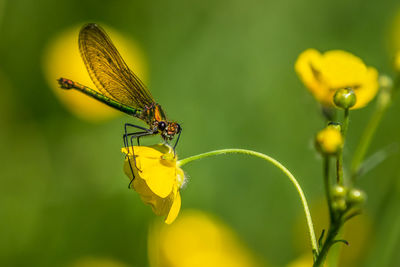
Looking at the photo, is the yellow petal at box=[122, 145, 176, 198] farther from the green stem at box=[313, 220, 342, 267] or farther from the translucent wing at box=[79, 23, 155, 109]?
the translucent wing at box=[79, 23, 155, 109]

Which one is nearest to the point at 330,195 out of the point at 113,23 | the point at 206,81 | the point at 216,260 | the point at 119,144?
the point at 216,260

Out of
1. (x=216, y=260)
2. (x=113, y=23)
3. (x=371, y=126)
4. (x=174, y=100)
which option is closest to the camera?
(x=371, y=126)

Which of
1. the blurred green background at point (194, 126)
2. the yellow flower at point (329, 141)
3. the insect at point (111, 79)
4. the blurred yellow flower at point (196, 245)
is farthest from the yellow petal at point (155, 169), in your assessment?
the blurred green background at point (194, 126)

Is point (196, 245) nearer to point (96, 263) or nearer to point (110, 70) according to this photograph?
point (96, 263)

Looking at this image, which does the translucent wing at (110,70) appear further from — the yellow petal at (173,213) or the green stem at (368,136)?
the green stem at (368,136)

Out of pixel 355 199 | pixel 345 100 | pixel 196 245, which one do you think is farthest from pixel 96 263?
pixel 355 199

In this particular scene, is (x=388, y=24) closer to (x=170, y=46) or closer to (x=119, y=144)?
(x=170, y=46)
